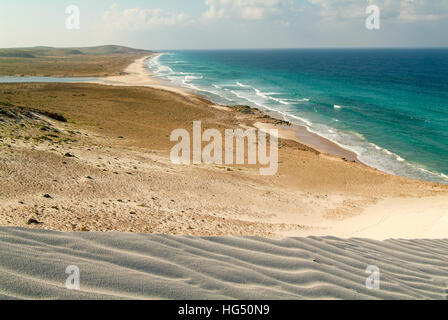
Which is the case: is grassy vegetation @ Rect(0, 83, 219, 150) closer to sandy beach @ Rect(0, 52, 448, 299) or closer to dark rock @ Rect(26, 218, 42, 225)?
sandy beach @ Rect(0, 52, 448, 299)

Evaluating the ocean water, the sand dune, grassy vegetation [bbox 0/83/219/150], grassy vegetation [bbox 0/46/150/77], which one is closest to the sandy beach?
the sand dune

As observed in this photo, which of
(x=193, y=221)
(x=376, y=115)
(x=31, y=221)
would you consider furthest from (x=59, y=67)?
(x=31, y=221)

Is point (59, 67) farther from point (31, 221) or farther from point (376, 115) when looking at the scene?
point (31, 221)

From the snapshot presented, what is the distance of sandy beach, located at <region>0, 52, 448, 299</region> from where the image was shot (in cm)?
405

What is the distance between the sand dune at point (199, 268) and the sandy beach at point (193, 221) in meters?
0.02

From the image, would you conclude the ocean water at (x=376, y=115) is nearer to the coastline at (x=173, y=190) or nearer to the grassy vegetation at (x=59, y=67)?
the coastline at (x=173, y=190)

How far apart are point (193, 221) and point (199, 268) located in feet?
12.0

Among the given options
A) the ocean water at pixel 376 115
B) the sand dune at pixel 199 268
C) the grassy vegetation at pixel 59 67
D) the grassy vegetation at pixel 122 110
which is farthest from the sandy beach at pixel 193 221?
the grassy vegetation at pixel 59 67

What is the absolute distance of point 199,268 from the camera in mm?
4383

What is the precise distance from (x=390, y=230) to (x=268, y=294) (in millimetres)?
7674

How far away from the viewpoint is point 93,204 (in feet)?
26.4

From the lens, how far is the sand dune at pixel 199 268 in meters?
3.65

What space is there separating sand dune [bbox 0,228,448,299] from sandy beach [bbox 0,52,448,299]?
0.07 feet
